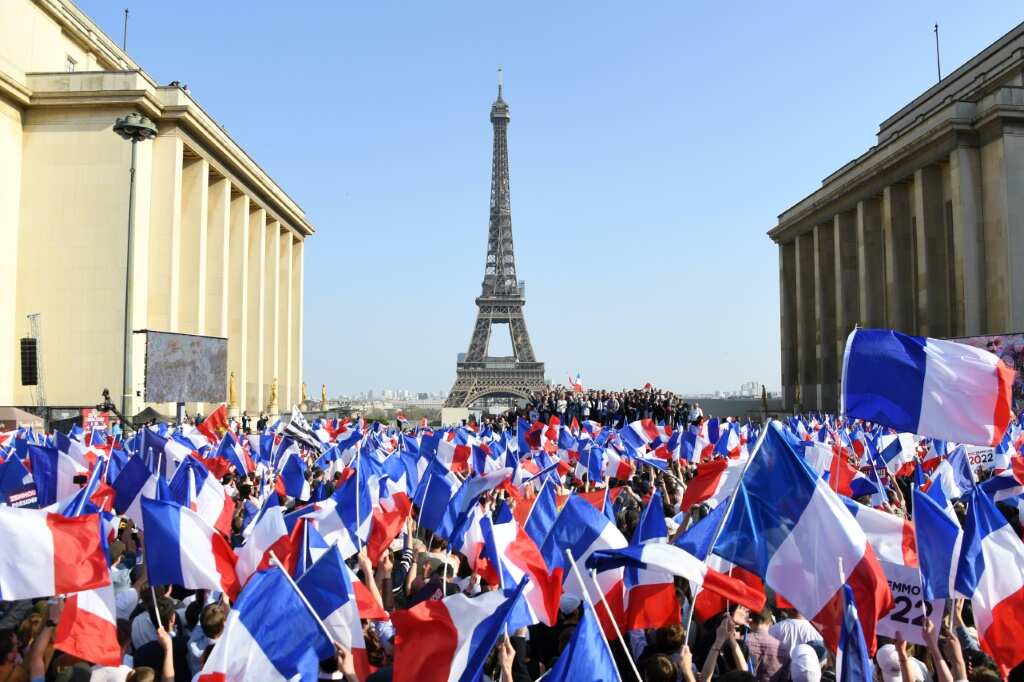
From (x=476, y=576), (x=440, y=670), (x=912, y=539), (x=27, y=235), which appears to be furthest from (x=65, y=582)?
(x=27, y=235)

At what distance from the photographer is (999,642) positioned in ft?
17.9

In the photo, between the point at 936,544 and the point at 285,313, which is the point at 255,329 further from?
the point at 936,544

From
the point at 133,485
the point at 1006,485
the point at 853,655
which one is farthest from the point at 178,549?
the point at 1006,485

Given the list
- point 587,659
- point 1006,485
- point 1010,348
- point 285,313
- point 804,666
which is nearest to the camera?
point 587,659

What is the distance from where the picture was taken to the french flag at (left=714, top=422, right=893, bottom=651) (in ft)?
16.6

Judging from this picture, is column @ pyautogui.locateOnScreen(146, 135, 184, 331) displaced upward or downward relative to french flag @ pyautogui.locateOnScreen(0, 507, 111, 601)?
upward

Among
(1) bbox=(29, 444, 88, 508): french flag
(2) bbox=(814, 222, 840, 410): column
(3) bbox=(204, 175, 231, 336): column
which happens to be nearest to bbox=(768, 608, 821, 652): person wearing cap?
(1) bbox=(29, 444, 88, 508): french flag

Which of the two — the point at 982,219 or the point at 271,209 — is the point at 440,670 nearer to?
the point at 982,219

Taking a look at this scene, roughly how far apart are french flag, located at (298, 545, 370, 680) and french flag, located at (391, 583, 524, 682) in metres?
0.78

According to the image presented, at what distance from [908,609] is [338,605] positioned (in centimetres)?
335

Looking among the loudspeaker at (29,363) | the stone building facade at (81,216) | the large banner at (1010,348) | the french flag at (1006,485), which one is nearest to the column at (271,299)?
the stone building facade at (81,216)

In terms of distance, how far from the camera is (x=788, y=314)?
6538 centimetres

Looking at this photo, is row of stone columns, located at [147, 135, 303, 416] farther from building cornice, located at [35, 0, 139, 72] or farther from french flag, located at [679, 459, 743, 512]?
french flag, located at [679, 459, 743, 512]

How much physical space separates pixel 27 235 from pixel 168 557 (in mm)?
36534
